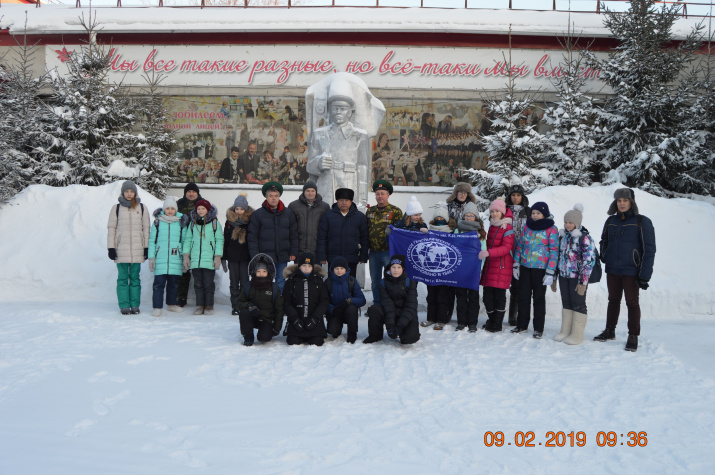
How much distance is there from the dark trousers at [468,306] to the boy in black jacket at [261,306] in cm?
256

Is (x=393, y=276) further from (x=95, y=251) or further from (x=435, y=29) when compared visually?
(x=435, y=29)

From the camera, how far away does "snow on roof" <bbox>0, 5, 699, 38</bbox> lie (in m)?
17.1

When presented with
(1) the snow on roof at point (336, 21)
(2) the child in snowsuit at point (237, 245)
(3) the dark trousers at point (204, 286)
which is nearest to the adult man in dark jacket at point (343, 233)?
(2) the child in snowsuit at point (237, 245)

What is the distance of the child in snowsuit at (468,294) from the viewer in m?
7.44

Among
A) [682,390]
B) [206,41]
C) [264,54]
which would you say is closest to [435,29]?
[264,54]

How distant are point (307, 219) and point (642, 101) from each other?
10826mm

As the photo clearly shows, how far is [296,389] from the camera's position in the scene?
15.9 ft


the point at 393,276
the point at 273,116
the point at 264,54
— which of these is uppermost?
the point at 264,54

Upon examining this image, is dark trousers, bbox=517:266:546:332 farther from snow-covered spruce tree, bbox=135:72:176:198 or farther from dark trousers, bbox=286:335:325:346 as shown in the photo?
snow-covered spruce tree, bbox=135:72:176:198

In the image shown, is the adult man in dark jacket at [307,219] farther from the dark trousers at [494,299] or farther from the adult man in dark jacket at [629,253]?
the adult man in dark jacket at [629,253]

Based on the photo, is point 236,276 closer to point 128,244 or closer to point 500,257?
point 128,244

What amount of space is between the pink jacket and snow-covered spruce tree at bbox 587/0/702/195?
8.28 metres

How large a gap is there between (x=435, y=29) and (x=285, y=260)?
39.7ft
